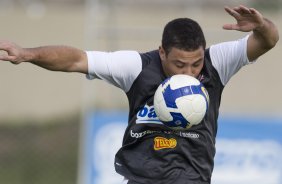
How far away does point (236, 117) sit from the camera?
1217cm

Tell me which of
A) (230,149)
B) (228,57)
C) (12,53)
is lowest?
(230,149)

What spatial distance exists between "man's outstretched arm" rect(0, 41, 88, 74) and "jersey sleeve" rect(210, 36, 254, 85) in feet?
3.63

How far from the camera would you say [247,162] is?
11.9 m

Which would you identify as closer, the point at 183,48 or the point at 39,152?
the point at 183,48

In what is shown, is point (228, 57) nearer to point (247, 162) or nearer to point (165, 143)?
point (165, 143)

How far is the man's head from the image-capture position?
273 inches

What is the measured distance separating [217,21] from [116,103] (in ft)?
28.4

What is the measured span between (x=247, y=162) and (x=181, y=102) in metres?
5.27

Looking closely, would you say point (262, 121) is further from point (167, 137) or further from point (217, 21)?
point (217, 21)

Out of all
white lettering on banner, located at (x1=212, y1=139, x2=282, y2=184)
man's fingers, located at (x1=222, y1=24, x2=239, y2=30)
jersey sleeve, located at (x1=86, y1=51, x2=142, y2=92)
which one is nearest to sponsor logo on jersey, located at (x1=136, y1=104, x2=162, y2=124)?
jersey sleeve, located at (x1=86, y1=51, x2=142, y2=92)

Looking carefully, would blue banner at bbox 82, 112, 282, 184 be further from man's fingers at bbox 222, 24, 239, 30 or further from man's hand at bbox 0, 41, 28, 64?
man's hand at bbox 0, 41, 28, 64

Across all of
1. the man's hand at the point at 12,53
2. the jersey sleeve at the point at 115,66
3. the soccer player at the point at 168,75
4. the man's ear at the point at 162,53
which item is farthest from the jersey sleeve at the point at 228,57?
the man's hand at the point at 12,53

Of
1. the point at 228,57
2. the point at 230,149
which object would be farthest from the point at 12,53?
the point at 230,149

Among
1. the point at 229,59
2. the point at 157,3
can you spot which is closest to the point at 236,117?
the point at 229,59
